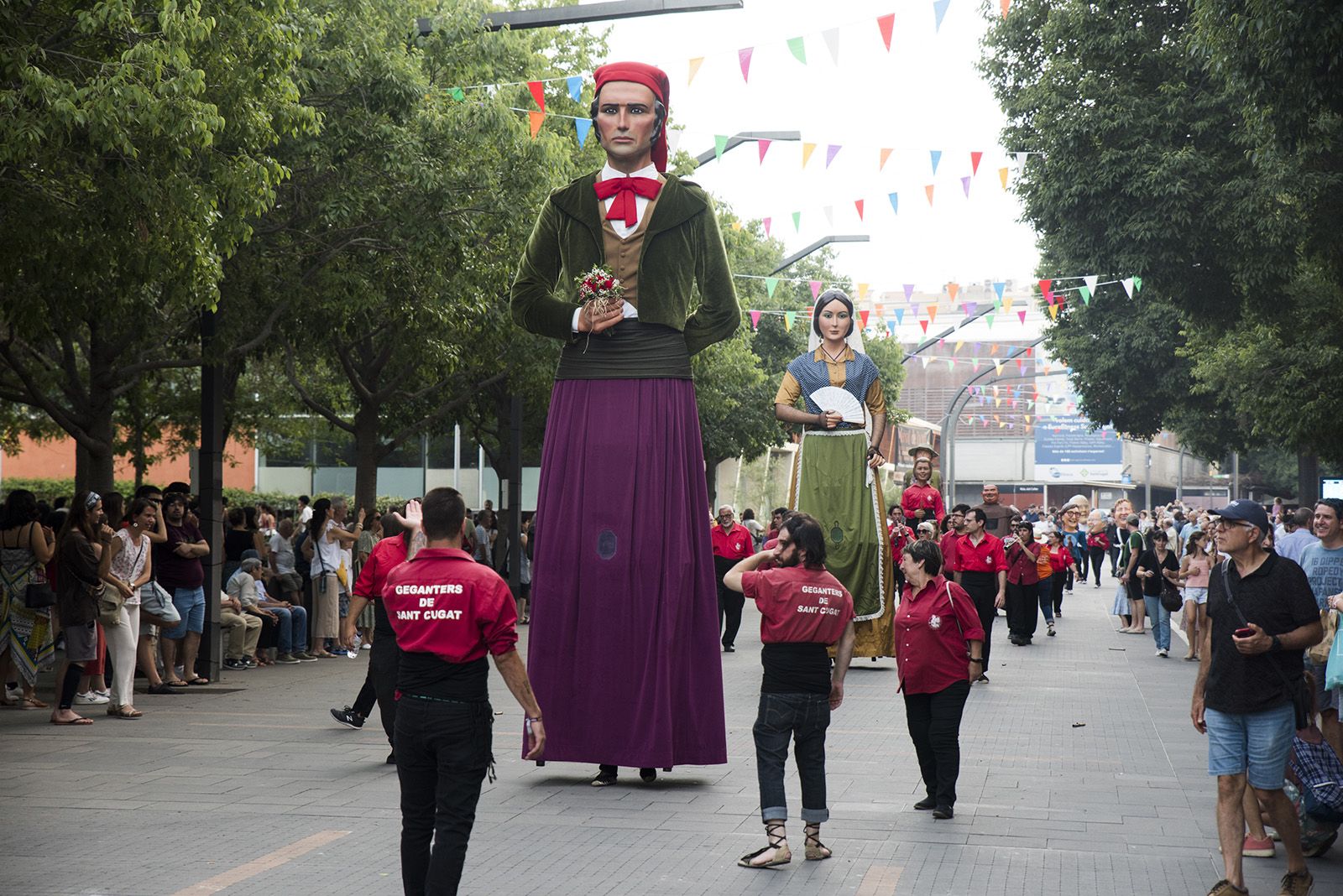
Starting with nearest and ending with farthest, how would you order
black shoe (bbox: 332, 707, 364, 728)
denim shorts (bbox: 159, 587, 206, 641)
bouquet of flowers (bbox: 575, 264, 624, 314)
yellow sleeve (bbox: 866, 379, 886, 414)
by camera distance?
bouquet of flowers (bbox: 575, 264, 624, 314) → black shoe (bbox: 332, 707, 364, 728) → denim shorts (bbox: 159, 587, 206, 641) → yellow sleeve (bbox: 866, 379, 886, 414)

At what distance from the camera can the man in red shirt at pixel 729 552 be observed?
19.9 meters

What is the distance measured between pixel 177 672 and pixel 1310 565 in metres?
10.7

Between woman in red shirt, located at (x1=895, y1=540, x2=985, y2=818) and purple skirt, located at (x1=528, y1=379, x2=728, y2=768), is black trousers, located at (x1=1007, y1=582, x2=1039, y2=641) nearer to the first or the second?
purple skirt, located at (x1=528, y1=379, x2=728, y2=768)

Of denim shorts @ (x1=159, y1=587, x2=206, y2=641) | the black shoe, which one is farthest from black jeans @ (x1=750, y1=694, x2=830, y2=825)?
denim shorts @ (x1=159, y1=587, x2=206, y2=641)

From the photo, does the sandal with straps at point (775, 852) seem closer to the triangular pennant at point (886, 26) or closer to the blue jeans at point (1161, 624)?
the triangular pennant at point (886, 26)

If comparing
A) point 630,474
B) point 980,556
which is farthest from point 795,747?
point 980,556

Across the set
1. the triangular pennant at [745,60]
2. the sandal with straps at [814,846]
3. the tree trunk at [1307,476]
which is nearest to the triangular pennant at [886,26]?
the triangular pennant at [745,60]

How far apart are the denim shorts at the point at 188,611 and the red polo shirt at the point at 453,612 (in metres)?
9.46

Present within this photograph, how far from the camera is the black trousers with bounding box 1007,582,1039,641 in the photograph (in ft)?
71.2

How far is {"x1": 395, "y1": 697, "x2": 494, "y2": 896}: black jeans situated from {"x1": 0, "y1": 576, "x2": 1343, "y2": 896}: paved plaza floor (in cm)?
110

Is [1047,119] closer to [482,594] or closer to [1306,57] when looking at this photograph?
[1306,57]

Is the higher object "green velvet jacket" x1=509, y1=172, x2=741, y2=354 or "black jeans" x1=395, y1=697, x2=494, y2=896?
"green velvet jacket" x1=509, y1=172, x2=741, y2=354

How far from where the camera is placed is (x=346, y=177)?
642 inches

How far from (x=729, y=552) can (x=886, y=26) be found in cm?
773
